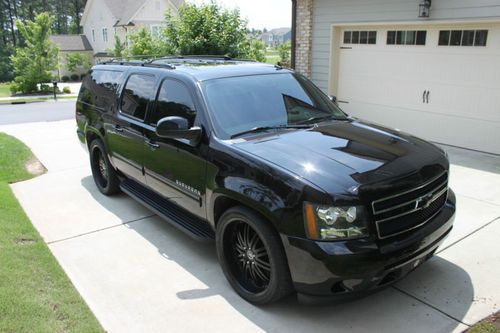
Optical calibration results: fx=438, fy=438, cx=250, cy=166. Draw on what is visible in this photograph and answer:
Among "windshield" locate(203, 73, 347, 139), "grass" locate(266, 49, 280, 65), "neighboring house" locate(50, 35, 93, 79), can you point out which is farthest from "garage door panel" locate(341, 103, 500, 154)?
"neighboring house" locate(50, 35, 93, 79)

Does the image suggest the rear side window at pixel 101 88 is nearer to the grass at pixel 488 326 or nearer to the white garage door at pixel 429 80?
the grass at pixel 488 326

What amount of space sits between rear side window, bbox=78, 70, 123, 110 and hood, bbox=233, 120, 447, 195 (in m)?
2.81

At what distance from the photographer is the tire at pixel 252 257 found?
3.29 m

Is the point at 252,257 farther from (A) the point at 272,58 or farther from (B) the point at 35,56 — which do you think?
(A) the point at 272,58

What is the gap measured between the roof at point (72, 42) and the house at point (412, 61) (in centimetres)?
4677

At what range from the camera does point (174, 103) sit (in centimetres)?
456

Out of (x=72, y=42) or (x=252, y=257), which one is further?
(x=72, y=42)

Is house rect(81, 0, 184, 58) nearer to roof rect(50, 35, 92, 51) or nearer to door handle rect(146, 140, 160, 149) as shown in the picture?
roof rect(50, 35, 92, 51)

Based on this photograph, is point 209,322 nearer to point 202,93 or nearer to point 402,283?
point 402,283

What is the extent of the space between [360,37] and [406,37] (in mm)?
1217

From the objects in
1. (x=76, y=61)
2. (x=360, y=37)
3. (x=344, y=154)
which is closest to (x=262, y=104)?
(x=344, y=154)

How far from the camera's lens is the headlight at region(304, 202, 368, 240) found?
9.93 ft

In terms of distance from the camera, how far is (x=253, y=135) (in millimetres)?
3926

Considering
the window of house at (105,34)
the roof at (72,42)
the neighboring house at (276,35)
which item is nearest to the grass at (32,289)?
the window of house at (105,34)
